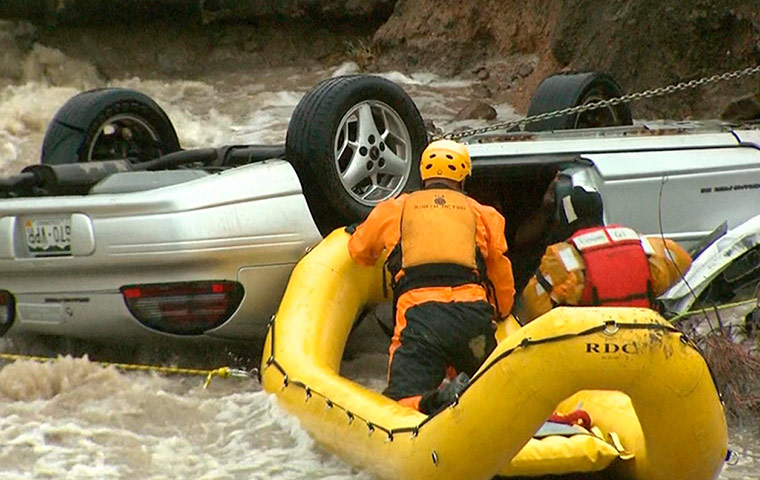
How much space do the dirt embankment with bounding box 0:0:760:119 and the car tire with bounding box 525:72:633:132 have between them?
13.1 feet

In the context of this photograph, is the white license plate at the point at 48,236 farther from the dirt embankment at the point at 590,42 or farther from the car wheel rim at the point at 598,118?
the dirt embankment at the point at 590,42

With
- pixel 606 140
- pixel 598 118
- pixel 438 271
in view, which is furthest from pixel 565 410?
pixel 598 118

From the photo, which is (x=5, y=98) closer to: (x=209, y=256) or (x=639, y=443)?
(x=209, y=256)

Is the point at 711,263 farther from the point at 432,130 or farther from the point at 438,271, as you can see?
the point at 432,130

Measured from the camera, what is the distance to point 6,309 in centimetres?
659

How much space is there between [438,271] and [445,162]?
2.14 feet

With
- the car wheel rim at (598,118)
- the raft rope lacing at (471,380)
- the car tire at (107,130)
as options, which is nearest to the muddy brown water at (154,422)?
the raft rope lacing at (471,380)

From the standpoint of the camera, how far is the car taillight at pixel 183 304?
249 inches

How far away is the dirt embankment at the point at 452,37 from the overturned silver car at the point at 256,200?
16.2 ft

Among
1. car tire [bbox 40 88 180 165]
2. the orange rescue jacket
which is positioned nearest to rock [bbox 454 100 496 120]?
car tire [bbox 40 88 180 165]

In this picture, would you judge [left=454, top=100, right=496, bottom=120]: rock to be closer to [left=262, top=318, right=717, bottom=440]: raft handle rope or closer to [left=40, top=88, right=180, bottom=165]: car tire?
[left=40, top=88, right=180, bottom=165]: car tire

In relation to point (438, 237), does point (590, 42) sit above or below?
above

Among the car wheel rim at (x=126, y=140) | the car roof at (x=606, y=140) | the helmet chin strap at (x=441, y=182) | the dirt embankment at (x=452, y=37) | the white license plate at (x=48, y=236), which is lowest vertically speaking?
the white license plate at (x=48, y=236)

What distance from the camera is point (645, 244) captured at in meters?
6.84
